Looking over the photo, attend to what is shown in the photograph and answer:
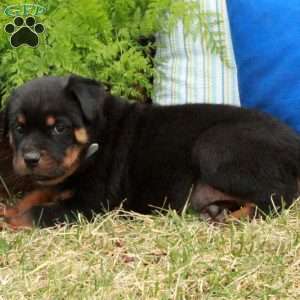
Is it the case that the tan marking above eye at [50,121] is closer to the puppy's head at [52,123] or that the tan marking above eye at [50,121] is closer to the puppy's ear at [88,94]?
the puppy's head at [52,123]

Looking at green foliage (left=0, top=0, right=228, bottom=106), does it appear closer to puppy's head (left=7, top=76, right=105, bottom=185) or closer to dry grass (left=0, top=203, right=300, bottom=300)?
puppy's head (left=7, top=76, right=105, bottom=185)

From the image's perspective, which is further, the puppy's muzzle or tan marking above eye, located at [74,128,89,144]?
tan marking above eye, located at [74,128,89,144]

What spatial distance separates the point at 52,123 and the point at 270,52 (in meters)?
1.67

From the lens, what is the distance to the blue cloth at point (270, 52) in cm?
538

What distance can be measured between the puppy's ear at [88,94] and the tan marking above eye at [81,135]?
0.07m

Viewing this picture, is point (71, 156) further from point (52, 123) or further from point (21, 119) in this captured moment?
point (21, 119)

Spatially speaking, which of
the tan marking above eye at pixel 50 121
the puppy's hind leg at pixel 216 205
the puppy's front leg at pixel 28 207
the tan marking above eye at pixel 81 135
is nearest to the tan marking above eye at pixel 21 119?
the tan marking above eye at pixel 50 121

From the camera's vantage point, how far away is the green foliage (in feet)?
16.9

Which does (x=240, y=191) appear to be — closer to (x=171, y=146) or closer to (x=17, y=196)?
(x=171, y=146)

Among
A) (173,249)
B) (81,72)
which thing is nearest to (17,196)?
(81,72)

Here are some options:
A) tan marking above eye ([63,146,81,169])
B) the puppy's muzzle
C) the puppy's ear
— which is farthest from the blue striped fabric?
the puppy's muzzle

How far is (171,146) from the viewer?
4.75 m

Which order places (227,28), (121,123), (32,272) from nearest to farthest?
(32,272) < (121,123) < (227,28)

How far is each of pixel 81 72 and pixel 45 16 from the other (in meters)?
0.41
